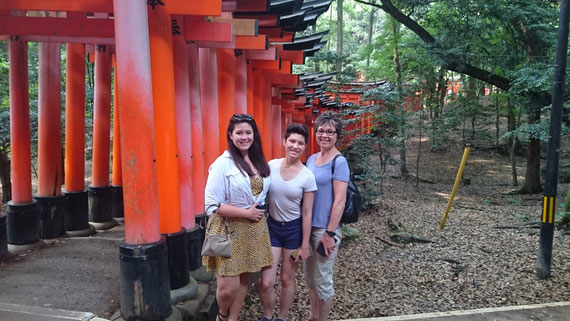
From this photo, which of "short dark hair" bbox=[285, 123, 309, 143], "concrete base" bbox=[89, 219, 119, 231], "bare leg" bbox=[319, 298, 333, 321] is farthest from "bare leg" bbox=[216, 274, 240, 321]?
"concrete base" bbox=[89, 219, 119, 231]

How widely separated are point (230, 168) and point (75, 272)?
7.93 feet

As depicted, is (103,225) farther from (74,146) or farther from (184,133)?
(184,133)

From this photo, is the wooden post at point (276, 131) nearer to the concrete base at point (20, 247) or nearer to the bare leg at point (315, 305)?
the concrete base at point (20, 247)

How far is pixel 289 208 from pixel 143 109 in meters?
1.29

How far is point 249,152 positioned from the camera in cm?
282

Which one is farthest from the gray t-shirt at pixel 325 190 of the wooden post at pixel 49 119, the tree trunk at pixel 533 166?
the tree trunk at pixel 533 166

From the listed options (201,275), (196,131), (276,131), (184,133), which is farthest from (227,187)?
(276,131)

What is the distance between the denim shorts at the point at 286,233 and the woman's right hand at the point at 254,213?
277 millimetres

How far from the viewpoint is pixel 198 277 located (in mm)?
4340

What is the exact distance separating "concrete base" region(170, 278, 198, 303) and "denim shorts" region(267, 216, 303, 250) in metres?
1.25

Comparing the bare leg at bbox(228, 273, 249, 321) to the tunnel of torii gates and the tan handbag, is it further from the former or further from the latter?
the tunnel of torii gates

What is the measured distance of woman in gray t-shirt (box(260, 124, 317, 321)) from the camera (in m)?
2.83

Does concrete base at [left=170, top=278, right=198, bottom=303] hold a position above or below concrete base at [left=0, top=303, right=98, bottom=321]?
below

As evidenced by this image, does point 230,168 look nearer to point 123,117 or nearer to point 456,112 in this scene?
point 123,117
